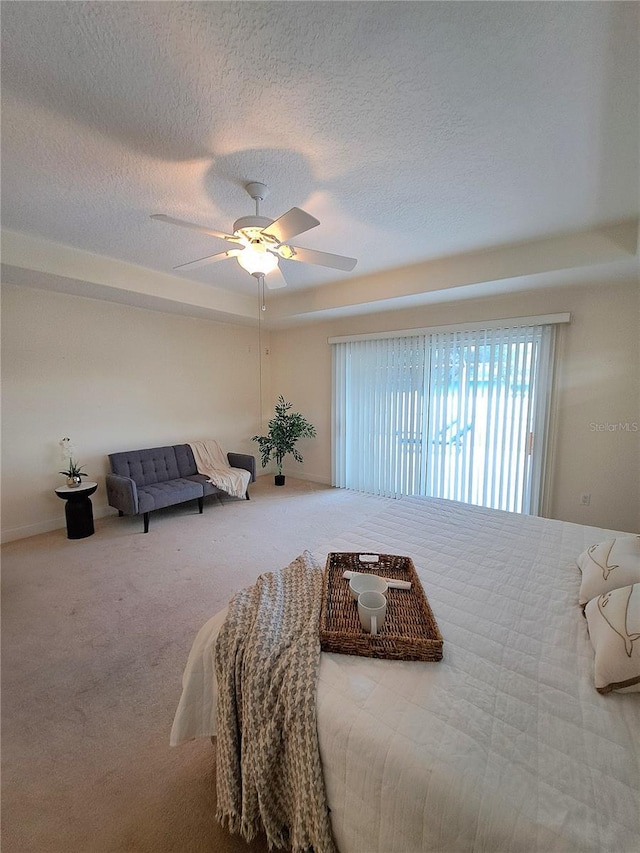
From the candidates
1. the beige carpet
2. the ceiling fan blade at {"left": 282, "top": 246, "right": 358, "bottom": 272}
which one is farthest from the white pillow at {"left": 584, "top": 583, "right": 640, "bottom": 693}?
the ceiling fan blade at {"left": 282, "top": 246, "right": 358, "bottom": 272}

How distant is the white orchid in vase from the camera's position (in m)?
3.51

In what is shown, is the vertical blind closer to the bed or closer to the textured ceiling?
the textured ceiling

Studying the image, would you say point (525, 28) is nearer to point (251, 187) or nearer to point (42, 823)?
point (251, 187)

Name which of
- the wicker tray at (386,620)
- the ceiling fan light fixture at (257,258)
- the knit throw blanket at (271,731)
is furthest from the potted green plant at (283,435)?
the knit throw blanket at (271,731)

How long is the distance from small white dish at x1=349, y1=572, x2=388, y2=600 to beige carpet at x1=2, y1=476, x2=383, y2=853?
48 cm

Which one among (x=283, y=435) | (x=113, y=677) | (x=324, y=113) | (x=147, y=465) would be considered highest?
(x=324, y=113)

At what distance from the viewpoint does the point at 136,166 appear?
6.42 ft

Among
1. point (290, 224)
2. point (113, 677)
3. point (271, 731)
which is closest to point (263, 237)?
point (290, 224)

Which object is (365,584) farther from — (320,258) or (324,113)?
(324,113)

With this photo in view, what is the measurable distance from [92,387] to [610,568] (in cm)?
459

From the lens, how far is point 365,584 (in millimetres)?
1415

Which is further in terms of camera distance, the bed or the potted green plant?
the potted green plant

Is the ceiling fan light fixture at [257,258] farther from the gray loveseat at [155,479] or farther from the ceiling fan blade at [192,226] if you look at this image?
the gray loveseat at [155,479]

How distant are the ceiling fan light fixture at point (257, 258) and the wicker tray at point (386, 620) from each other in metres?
1.74
